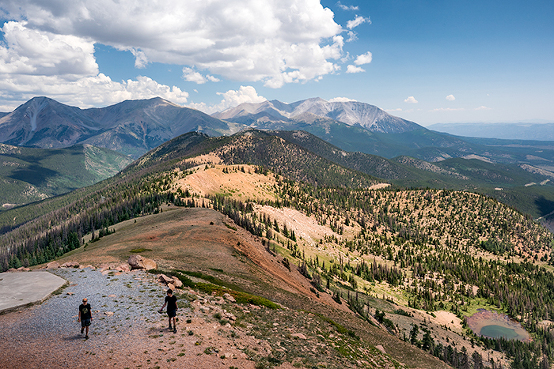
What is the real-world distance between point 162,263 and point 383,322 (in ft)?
237

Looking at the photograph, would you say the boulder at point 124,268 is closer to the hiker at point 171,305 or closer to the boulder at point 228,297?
the boulder at point 228,297

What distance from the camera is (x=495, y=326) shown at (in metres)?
129

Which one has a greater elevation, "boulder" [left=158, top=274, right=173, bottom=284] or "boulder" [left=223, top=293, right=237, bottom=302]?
"boulder" [left=158, top=274, right=173, bottom=284]

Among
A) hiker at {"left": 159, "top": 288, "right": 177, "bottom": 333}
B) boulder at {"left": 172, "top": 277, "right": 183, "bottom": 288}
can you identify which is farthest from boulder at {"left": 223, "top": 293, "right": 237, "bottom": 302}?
hiker at {"left": 159, "top": 288, "right": 177, "bottom": 333}

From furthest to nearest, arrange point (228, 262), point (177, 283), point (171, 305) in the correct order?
point (228, 262)
point (177, 283)
point (171, 305)

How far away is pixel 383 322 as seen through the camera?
9038cm

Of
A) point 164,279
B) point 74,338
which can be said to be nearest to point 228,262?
point 164,279

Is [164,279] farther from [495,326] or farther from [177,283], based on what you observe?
[495,326]

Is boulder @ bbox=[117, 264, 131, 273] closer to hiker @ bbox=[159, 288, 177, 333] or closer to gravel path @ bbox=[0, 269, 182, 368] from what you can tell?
gravel path @ bbox=[0, 269, 182, 368]

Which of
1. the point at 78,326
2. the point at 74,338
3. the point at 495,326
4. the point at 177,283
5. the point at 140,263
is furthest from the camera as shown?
the point at 495,326

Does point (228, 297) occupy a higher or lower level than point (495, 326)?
higher

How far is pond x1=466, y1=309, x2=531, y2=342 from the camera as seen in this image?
123 metres

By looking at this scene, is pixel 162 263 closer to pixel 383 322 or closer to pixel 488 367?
pixel 383 322

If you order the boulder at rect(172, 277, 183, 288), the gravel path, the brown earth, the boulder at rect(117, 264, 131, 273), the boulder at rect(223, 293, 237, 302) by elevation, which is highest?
the gravel path
